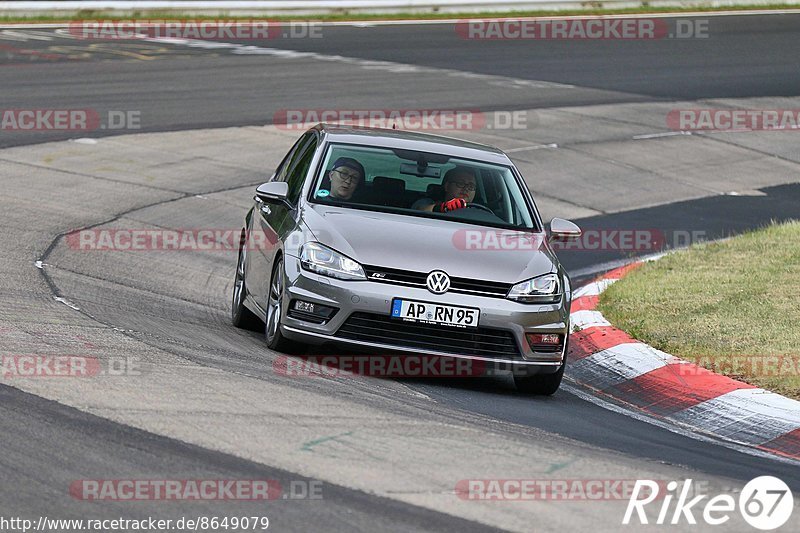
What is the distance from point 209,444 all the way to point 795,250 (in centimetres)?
856

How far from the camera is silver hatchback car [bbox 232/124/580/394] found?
28.1ft


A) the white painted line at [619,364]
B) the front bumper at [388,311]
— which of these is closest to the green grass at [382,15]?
the white painted line at [619,364]

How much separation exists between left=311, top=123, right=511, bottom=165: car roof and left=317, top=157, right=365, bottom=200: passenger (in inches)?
15.0

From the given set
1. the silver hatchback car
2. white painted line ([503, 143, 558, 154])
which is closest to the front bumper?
the silver hatchback car

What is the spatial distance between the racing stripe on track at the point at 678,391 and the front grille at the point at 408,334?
3.98ft

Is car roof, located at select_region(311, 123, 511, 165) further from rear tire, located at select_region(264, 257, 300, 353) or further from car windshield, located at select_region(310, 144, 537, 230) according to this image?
rear tire, located at select_region(264, 257, 300, 353)

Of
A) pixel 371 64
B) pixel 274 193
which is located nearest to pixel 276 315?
pixel 274 193

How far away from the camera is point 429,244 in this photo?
8.80m

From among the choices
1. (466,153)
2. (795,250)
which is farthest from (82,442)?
(795,250)

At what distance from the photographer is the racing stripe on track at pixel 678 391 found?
26.4ft

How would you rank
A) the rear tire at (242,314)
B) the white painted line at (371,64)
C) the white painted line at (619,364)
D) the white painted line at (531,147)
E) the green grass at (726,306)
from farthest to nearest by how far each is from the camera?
the white painted line at (371,64), the white painted line at (531,147), the rear tire at (242,314), the white painted line at (619,364), the green grass at (726,306)

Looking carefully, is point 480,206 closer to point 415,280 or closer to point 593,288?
point 415,280

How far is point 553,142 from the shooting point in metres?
20.6

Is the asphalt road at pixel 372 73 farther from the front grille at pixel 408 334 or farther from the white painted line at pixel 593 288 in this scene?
the front grille at pixel 408 334
